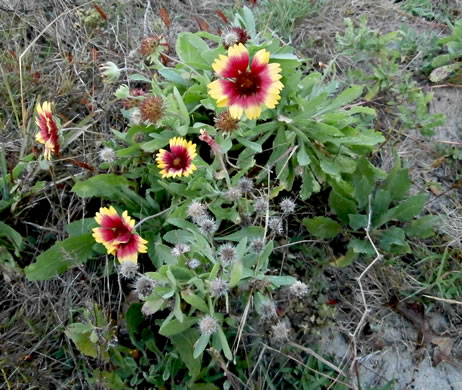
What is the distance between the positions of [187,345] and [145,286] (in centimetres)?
35

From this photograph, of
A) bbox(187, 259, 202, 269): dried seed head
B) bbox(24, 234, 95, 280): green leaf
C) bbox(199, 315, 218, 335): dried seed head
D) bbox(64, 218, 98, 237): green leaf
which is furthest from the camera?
bbox(64, 218, 98, 237): green leaf

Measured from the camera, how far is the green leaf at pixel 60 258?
1938mm

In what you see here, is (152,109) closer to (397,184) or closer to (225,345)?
(225,345)

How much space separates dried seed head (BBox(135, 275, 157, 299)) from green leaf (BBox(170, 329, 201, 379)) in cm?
28

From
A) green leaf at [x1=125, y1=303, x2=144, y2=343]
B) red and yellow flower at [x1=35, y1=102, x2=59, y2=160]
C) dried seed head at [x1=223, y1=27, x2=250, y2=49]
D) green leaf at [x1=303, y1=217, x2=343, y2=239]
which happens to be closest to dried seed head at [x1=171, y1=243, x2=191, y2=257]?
green leaf at [x1=125, y1=303, x2=144, y2=343]

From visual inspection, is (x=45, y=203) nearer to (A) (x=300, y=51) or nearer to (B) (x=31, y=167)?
(B) (x=31, y=167)

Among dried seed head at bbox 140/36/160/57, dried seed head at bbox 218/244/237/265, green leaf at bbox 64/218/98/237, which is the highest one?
dried seed head at bbox 140/36/160/57

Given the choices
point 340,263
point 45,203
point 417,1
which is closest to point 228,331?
point 340,263

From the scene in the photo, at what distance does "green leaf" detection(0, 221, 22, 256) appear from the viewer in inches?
81.9

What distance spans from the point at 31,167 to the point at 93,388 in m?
0.99

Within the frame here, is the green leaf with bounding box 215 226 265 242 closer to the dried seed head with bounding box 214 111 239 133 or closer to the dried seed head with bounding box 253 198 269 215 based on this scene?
the dried seed head with bounding box 253 198 269 215

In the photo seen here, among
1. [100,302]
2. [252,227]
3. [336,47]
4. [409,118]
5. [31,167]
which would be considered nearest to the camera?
[252,227]

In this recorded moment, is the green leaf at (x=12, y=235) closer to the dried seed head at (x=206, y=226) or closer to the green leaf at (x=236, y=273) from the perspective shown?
the dried seed head at (x=206, y=226)

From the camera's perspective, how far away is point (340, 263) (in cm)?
202
